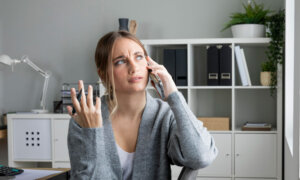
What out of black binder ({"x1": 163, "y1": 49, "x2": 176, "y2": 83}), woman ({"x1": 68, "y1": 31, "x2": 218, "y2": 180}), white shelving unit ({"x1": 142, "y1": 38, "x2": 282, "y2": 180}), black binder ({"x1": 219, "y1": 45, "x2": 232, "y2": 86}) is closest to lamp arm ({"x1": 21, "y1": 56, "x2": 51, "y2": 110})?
white shelving unit ({"x1": 142, "y1": 38, "x2": 282, "y2": 180})

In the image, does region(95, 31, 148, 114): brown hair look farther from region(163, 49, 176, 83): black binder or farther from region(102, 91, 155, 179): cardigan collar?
region(163, 49, 176, 83): black binder

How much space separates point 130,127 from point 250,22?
2.16 metres

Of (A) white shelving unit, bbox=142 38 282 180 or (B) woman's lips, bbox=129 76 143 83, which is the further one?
(A) white shelving unit, bbox=142 38 282 180

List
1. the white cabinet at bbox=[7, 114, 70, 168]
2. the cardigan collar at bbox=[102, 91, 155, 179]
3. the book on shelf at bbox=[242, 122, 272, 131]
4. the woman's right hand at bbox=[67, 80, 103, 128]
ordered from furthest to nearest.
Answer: the white cabinet at bbox=[7, 114, 70, 168] < the book on shelf at bbox=[242, 122, 272, 131] < the cardigan collar at bbox=[102, 91, 155, 179] < the woman's right hand at bbox=[67, 80, 103, 128]

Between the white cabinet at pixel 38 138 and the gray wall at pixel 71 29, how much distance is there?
1.40 ft

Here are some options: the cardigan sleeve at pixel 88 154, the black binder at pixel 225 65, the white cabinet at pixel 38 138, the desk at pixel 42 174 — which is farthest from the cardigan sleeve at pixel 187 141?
the white cabinet at pixel 38 138

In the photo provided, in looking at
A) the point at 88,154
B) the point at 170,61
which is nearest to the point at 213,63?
the point at 170,61

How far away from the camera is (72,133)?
1268mm

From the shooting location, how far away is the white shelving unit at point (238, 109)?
3.11 metres

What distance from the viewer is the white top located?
1310 mm

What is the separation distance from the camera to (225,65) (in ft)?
10.3

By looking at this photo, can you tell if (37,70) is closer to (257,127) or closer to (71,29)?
(71,29)

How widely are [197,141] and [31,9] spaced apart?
10.3ft

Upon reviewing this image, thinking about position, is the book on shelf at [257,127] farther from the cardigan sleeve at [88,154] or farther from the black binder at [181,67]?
the cardigan sleeve at [88,154]
